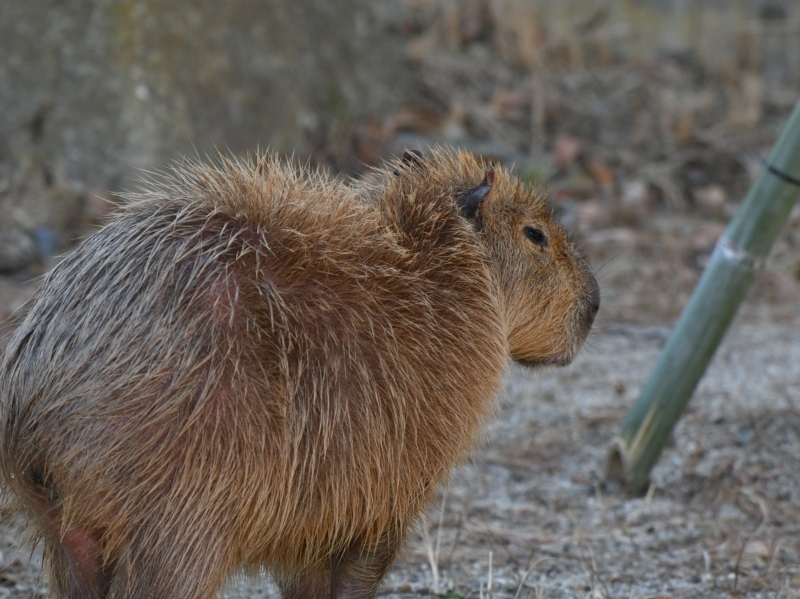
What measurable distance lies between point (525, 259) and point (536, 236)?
11cm

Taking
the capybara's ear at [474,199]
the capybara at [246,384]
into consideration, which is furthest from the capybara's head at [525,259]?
the capybara at [246,384]

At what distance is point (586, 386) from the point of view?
5094 millimetres

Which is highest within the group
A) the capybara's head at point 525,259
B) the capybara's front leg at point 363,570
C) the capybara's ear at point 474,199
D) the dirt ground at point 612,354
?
the capybara's ear at point 474,199

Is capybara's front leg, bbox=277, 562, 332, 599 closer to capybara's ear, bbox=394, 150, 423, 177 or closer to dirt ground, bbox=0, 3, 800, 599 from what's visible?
dirt ground, bbox=0, 3, 800, 599

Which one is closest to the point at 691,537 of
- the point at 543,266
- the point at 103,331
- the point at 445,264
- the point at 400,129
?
the point at 543,266

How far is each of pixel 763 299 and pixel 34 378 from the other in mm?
5284

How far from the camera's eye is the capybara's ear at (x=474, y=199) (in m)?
2.84

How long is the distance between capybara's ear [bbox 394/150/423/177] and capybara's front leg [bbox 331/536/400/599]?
1150 millimetres

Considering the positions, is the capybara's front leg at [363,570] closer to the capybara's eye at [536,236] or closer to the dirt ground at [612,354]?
the dirt ground at [612,354]

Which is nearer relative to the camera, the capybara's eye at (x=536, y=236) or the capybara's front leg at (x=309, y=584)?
the capybara's front leg at (x=309, y=584)

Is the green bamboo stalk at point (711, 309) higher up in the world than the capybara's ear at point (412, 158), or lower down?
lower down

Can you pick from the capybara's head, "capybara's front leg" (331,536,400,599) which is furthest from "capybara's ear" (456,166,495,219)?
"capybara's front leg" (331,536,400,599)

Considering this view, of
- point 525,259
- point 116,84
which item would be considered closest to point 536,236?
point 525,259

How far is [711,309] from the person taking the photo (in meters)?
3.62
